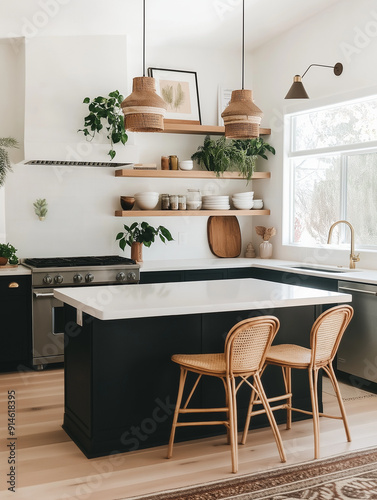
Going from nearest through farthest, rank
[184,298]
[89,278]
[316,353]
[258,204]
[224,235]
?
[316,353] < [184,298] < [89,278] < [258,204] < [224,235]

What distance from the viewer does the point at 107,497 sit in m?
2.84

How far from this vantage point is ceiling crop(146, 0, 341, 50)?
556 cm

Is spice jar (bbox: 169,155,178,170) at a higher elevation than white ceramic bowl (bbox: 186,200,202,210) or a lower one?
higher

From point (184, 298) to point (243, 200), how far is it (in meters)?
3.24

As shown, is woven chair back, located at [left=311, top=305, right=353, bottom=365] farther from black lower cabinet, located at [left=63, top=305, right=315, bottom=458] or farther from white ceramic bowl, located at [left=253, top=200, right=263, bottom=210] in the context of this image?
white ceramic bowl, located at [left=253, top=200, right=263, bottom=210]

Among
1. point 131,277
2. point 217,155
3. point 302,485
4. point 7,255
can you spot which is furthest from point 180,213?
point 302,485

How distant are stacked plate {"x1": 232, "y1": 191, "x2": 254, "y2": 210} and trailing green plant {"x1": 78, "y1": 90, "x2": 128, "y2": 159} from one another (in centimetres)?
160

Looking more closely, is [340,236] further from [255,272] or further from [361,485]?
[361,485]

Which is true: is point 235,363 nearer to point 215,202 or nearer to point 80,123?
point 80,123

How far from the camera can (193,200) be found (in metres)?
6.42

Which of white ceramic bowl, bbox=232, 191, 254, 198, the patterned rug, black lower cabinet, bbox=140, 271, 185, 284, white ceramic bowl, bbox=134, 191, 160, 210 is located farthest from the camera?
white ceramic bowl, bbox=232, 191, 254, 198

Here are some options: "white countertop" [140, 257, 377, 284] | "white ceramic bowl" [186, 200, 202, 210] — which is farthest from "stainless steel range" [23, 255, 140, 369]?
"white ceramic bowl" [186, 200, 202, 210]

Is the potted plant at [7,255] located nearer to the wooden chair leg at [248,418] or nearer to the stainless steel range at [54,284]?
the stainless steel range at [54,284]

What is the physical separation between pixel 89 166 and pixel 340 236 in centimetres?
259
